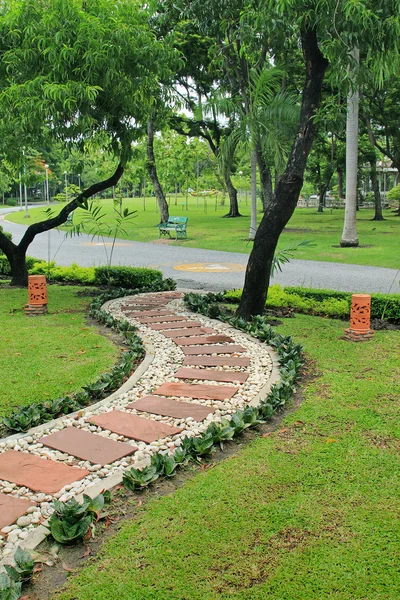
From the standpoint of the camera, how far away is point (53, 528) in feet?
8.80

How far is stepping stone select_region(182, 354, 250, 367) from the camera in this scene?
553 cm

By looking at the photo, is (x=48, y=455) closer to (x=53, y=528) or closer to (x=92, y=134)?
(x=53, y=528)

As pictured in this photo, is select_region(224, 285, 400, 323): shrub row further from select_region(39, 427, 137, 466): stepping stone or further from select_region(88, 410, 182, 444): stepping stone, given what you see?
select_region(39, 427, 137, 466): stepping stone

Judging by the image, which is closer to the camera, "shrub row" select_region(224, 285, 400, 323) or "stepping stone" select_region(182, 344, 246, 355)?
"stepping stone" select_region(182, 344, 246, 355)

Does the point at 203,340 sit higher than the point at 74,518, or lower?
higher

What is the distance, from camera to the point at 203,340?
6.44 meters

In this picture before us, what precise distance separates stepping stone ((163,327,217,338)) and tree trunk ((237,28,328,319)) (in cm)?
85

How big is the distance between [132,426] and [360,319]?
12.0 ft

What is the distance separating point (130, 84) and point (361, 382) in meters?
5.68

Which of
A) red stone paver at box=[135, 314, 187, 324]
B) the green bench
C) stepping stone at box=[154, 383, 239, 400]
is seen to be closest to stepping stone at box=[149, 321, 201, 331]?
red stone paver at box=[135, 314, 187, 324]

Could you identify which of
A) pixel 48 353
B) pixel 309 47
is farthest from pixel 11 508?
pixel 309 47

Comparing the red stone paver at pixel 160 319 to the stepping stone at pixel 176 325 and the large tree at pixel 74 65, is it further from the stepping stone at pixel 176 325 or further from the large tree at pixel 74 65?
the large tree at pixel 74 65

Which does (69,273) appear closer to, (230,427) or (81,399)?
(81,399)

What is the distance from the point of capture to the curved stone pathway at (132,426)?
3.09 m
